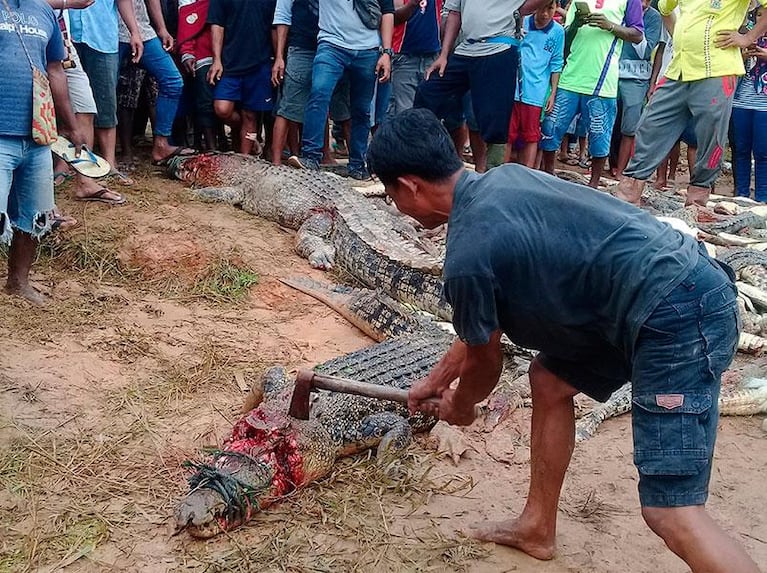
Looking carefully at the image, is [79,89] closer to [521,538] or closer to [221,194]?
[221,194]

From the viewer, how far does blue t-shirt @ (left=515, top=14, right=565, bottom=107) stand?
648 cm

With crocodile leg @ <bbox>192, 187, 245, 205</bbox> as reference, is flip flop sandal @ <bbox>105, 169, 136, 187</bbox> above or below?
above

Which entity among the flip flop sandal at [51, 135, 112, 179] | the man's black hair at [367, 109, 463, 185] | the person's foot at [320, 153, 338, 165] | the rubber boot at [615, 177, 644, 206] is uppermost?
the man's black hair at [367, 109, 463, 185]

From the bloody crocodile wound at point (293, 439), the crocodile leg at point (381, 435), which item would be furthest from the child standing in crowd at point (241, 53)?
the crocodile leg at point (381, 435)

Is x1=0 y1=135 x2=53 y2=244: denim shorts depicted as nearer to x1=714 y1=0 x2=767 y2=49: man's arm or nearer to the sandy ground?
the sandy ground

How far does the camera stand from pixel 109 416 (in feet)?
10.8

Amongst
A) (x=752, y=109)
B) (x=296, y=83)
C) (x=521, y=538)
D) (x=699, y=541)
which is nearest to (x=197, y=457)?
(x=521, y=538)

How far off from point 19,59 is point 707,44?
4.68 metres

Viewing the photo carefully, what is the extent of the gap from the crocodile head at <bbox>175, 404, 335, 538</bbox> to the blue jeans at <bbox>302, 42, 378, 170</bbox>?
3766 mm

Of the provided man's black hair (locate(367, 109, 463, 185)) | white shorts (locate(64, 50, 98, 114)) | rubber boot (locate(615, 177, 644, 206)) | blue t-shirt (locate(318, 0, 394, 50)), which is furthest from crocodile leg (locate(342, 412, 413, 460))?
blue t-shirt (locate(318, 0, 394, 50))

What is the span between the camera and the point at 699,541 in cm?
192

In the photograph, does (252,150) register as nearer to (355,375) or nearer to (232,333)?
(232,333)

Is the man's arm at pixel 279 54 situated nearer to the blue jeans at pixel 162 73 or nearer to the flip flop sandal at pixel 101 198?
the blue jeans at pixel 162 73

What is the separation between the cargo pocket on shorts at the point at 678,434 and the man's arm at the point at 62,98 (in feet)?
11.5
